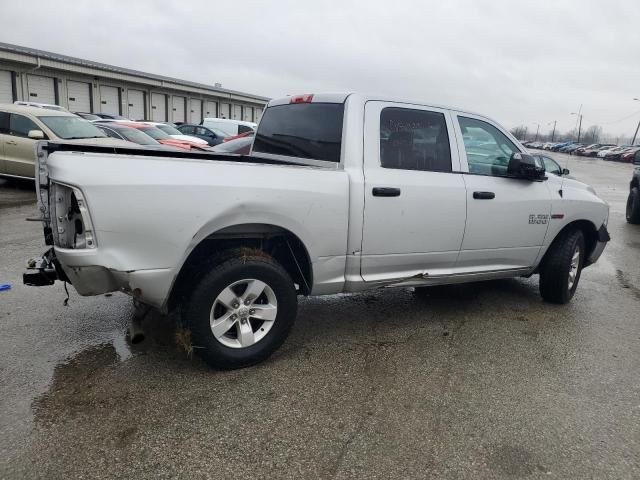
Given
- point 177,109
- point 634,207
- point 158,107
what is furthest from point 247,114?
point 634,207

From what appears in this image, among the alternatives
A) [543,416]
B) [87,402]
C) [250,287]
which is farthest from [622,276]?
[87,402]

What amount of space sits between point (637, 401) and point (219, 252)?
2.96 m

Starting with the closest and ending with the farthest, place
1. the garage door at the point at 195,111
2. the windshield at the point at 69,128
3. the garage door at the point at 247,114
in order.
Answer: the windshield at the point at 69,128
the garage door at the point at 195,111
the garage door at the point at 247,114

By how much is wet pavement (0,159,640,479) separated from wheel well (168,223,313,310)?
0.58 m

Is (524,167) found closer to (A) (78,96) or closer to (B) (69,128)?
(B) (69,128)

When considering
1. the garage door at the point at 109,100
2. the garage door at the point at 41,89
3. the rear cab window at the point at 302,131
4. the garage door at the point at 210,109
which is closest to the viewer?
the rear cab window at the point at 302,131

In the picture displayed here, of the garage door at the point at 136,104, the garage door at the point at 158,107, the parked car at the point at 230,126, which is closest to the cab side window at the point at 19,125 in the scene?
the parked car at the point at 230,126

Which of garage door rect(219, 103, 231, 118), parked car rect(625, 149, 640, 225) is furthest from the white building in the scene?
parked car rect(625, 149, 640, 225)

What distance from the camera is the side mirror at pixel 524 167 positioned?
444 cm

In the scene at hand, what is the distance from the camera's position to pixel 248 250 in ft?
11.3

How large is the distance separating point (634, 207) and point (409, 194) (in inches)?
394

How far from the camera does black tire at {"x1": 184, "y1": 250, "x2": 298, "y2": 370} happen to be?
3.21m

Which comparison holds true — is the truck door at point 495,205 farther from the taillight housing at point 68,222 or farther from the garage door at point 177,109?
the garage door at point 177,109

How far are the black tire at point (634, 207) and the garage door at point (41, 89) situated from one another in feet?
101
